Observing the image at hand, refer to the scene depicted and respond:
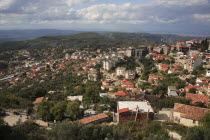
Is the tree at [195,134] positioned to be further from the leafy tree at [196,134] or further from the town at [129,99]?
the town at [129,99]

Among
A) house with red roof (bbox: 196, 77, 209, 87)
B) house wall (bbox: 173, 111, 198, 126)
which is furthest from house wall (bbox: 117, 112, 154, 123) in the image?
house with red roof (bbox: 196, 77, 209, 87)

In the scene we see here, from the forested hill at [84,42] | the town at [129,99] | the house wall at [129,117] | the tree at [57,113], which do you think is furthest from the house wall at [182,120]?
the forested hill at [84,42]

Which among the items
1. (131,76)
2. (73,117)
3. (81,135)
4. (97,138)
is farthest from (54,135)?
(131,76)

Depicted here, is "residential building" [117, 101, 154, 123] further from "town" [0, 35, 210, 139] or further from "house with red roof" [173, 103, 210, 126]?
"house with red roof" [173, 103, 210, 126]

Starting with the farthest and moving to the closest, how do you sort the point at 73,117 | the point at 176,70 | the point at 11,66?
the point at 11,66
the point at 176,70
the point at 73,117

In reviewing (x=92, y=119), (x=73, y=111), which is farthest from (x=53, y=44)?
(x=92, y=119)

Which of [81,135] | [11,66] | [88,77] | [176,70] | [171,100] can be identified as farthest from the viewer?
[11,66]

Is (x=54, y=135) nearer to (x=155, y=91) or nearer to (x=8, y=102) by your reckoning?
(x=8, y=102)

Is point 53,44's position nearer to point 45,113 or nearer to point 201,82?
point 201,82

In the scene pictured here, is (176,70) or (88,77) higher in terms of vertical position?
(176,70)
